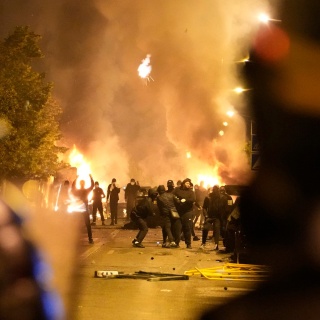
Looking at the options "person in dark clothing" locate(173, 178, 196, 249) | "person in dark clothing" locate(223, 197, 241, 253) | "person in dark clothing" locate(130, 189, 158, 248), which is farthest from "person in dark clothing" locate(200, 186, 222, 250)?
"person in dark clothing" locate(130, 189, 158, 248)

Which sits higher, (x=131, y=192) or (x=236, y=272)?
(x=131, y=192)

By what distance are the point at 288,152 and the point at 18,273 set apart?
11619mm

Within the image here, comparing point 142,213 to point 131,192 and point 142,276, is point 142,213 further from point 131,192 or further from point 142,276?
point 131,192

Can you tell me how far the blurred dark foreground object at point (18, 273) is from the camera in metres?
5.62

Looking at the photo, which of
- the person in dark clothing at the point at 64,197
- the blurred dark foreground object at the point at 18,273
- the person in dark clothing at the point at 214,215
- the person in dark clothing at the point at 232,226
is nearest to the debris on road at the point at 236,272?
the person in dark clothing at the point at 232,226

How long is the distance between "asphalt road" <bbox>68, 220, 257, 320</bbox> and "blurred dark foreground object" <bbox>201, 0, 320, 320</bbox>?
1.34m

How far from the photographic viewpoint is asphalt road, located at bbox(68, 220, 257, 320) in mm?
8491

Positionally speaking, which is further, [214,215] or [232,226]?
[214,215]

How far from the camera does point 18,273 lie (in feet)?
18.7

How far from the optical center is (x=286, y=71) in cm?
1506

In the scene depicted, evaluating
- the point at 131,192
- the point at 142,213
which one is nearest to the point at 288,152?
the point at 142,213

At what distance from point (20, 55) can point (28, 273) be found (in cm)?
2869

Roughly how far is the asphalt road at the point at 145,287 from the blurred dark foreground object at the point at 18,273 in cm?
201

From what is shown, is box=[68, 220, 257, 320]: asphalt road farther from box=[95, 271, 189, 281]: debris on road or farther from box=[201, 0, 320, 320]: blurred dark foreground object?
box=[201, 0, 320, 320]: blurred dark foreground object
